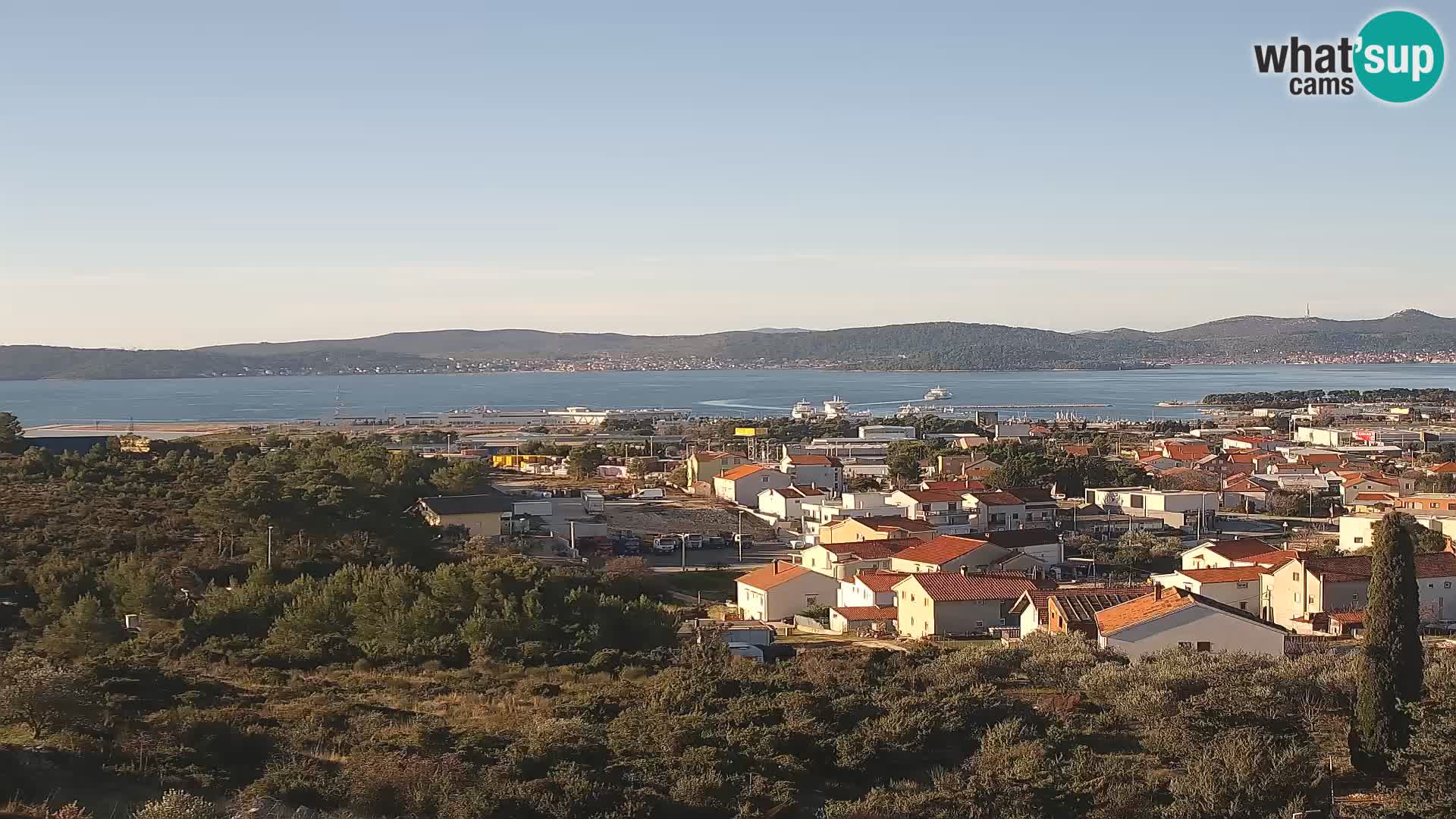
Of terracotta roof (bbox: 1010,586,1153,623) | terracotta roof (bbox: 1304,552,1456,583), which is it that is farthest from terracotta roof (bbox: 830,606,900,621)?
terracotta roof (bbox: 1304,552,1456,583)

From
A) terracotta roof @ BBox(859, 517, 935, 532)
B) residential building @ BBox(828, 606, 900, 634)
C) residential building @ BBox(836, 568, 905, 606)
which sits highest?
terracotta roof @ BBox(859, 517, 935, 532)

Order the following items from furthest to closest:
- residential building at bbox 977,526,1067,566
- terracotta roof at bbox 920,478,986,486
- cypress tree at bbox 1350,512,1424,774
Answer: terracotta roof at bbox 920,478,986,486
residential building at bbox 977,526,1067,566
cypress tree at bbox 1350,512,1424,774

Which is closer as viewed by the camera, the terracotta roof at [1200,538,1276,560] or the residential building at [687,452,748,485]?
the terracotta roof at [1200,538,1276,560]

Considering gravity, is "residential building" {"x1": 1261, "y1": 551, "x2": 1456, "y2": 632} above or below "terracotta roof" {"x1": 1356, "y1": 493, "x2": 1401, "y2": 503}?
above

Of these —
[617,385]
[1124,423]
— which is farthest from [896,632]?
[617,385]

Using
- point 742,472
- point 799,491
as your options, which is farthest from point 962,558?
point 742,472

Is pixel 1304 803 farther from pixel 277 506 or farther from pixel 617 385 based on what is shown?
pixel 617 385

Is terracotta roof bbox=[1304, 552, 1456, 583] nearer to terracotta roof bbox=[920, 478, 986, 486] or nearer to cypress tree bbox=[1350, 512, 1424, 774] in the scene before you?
cypress tree bbox=[1350, 512, 1424, 774]

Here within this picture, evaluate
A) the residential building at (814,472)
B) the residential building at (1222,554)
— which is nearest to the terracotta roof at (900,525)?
the residential building at (1222,554)
